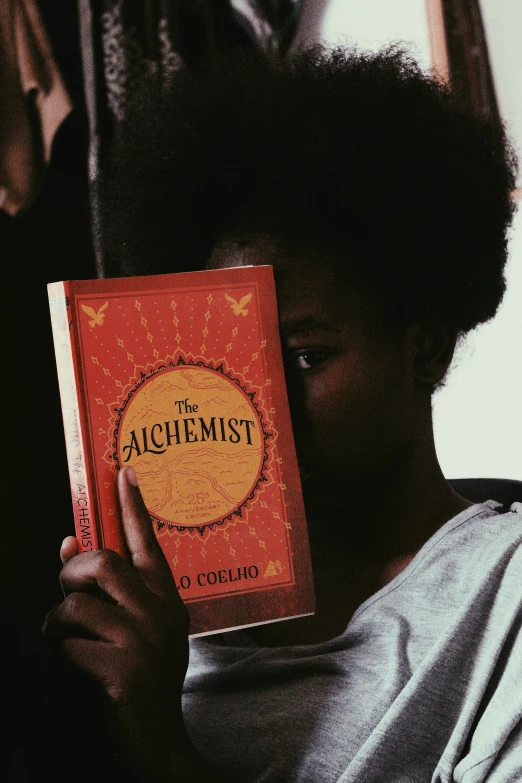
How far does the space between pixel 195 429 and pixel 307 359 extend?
0.14 m

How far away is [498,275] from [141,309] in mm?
455

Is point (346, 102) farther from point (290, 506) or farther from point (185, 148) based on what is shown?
point (290, 506)

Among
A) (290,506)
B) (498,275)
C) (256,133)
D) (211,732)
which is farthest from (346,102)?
(211,732)

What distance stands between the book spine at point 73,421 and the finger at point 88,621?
5 cm

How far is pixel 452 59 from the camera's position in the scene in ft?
4.80

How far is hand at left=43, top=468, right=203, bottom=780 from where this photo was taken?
0.63 metres

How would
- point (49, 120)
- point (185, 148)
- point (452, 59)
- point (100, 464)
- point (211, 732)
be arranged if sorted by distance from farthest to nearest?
point (49, 120), point (452, 59), point (185, 148), point (211, 732), point (100, 464)

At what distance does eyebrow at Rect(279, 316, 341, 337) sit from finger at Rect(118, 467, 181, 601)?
0.20 m

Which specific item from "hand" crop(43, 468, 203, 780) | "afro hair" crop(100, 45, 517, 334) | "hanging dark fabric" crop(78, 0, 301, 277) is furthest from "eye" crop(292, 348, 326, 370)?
"hanging dark fabric" crop(78, 0, 301, 277)

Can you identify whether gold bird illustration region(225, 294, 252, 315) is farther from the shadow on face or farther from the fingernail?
the fingernail

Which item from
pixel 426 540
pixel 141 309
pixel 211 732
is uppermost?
pixel 141 309

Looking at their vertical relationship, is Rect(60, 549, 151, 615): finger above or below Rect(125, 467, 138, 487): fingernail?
below

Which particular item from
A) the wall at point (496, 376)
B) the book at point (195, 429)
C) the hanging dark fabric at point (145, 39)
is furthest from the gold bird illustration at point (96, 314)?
the hanging dark fabric at point (145, 39)

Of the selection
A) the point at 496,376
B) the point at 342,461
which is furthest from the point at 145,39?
the point at 342,461
